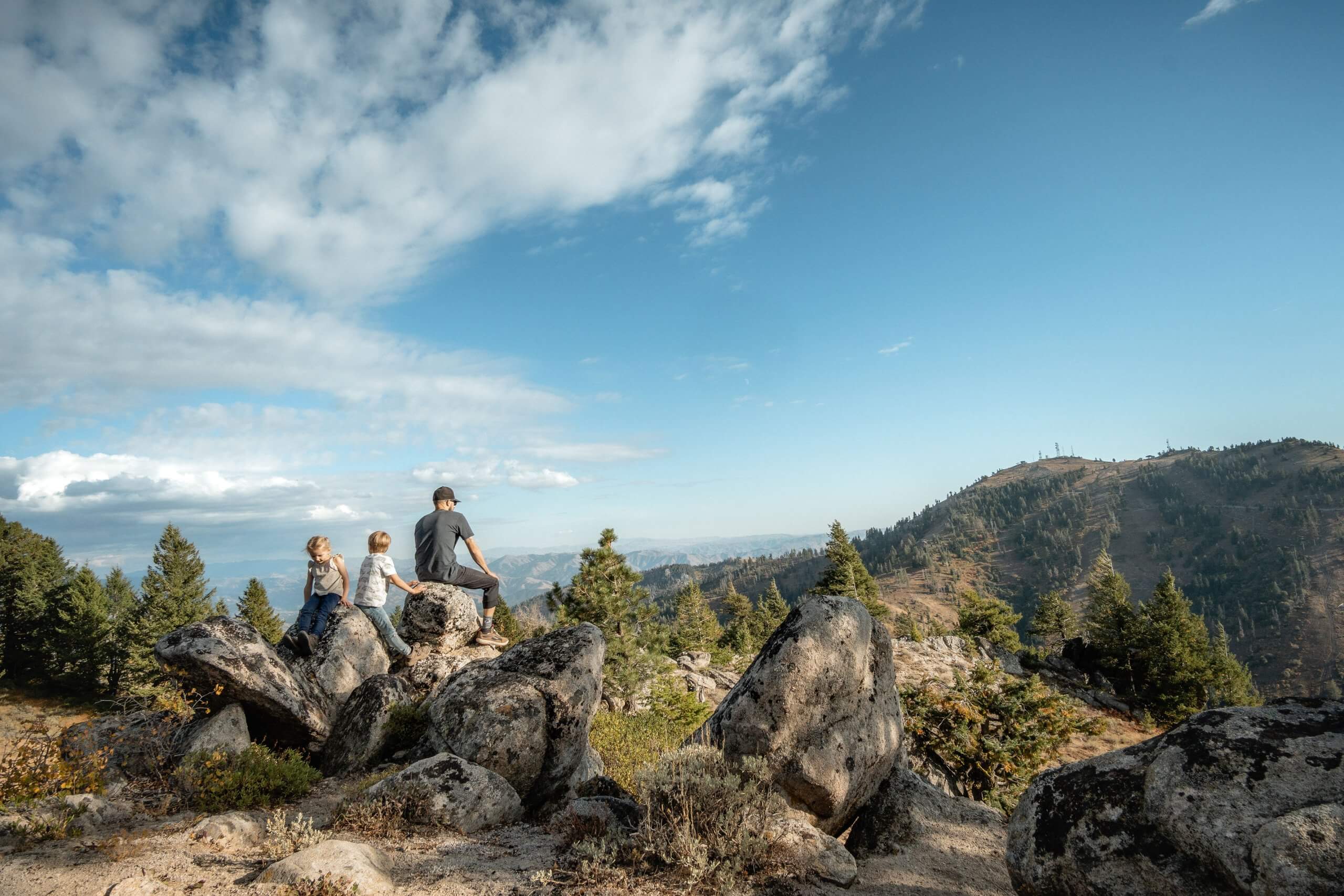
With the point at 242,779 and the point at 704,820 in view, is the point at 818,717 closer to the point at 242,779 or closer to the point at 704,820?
the point at 704,820

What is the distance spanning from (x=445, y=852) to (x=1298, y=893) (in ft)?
27.4

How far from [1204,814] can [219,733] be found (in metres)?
13.4

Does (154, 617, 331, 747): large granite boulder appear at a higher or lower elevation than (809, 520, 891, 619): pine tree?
higher

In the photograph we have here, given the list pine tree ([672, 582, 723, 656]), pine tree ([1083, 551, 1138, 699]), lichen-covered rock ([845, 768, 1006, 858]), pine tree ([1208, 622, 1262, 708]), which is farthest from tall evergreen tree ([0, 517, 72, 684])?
pine tree ([1208, 622, 1262, 708])

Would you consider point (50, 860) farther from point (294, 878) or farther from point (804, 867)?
point (804, 867)

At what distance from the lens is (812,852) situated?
24.3 feet

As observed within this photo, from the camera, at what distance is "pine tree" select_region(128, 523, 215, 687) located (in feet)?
160

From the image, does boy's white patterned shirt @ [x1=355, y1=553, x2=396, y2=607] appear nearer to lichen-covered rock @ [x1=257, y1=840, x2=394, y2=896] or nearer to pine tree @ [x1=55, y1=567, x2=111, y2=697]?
lichen-covered rock @ [x1=257, y1=840, x2=394, y2=896]

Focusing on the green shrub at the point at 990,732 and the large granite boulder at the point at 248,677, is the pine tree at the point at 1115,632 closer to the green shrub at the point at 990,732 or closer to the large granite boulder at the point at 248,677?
the green shrub at the point at 990,732

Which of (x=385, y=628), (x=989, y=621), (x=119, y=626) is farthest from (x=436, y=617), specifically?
(x=119, y=626)

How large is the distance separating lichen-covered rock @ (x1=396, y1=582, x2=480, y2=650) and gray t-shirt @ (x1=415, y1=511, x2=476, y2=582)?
109 centimetres

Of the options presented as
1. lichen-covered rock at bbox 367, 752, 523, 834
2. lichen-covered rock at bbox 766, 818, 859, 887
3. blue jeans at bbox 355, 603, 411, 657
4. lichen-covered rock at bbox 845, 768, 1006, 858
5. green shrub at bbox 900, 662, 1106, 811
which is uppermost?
blue jeans at bbox 355, 603, 411, 657

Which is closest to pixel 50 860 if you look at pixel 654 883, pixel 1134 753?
pixel 654 883

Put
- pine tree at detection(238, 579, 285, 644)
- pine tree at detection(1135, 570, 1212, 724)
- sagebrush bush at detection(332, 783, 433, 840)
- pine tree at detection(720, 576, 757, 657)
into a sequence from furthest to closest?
pine tree at detection(720, 576, 757, 657) < pine tree at detection(238, 579, 285, 644) < pine tree at detection(1135, 570, 1212, 724) < sagebrush bush at detection(332, 783, 433, 840)
